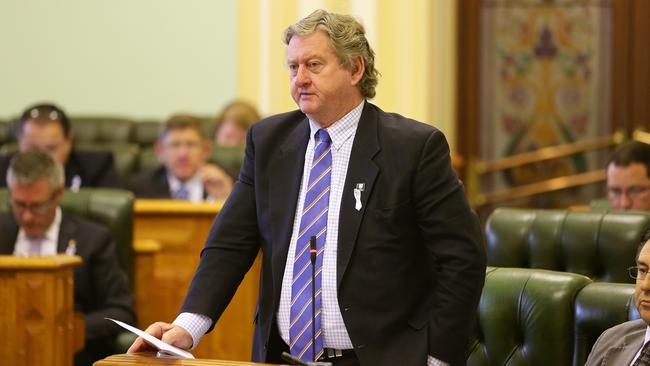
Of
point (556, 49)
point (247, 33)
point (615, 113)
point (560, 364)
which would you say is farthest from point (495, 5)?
point (560, 364)

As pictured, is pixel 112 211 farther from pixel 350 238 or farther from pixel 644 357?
pixel 644 357

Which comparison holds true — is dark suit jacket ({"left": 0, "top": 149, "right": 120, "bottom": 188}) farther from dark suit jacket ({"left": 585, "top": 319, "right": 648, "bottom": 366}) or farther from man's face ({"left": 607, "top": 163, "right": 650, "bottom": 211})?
dark suit jacket ({"left": 585, "top": 319, "right": 648, "bottom": 366})

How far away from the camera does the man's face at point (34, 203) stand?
501cm

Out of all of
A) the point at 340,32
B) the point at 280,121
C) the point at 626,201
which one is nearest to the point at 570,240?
the point at 626,201

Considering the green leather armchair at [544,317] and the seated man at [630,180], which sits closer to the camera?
the green leather armchair at [544,317]

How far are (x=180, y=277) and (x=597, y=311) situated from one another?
102 inches

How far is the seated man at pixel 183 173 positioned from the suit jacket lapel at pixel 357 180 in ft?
12.9

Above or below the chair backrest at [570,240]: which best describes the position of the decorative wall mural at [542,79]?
above

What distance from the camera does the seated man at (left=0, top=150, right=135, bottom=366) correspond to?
493cm

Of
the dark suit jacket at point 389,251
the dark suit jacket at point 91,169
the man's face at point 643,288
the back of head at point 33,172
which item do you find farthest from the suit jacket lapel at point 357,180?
the dark suit jacket at point 91,169

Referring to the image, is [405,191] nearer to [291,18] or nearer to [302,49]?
[302,49]

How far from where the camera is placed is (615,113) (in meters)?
8.95

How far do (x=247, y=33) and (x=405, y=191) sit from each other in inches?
247

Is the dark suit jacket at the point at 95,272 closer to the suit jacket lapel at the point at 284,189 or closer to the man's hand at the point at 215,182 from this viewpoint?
the man's hand at the point at 215,182
